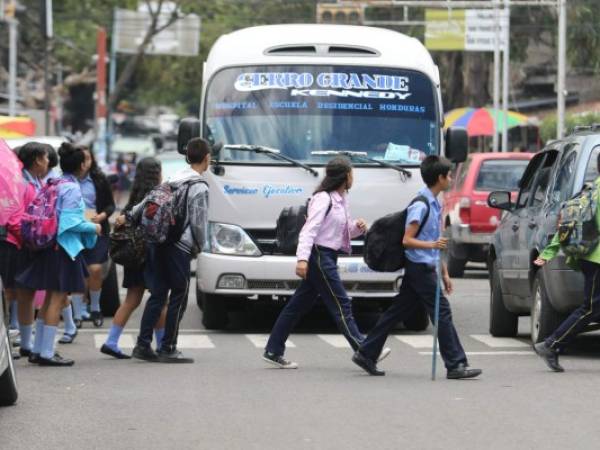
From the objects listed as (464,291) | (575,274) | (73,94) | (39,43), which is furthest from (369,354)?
(73,94)

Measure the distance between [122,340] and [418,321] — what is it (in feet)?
9.35

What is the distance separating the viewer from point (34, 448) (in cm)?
834

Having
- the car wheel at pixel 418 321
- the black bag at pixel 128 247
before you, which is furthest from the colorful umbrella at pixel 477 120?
the black bag at pixel 128 247

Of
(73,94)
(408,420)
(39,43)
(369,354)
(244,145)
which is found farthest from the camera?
(73,94)

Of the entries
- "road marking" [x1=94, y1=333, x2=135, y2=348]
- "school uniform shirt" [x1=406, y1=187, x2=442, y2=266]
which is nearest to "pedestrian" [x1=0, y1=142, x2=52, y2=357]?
"road marking" [x1=94, y1=333, x2=135, y2=348]

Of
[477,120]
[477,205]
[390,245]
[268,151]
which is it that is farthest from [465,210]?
[477,120]

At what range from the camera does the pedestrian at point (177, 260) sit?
12.0 metres

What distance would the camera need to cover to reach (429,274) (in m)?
11.2

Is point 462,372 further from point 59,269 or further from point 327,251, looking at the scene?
point 59,269

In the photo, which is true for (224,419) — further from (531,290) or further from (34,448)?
(531,290)

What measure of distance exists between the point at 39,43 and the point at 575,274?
45461 mm

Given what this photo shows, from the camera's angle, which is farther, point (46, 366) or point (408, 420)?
point (46, 366)

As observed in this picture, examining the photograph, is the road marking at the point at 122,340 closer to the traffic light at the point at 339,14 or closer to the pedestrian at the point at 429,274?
the pedestrian at the point at 429,274

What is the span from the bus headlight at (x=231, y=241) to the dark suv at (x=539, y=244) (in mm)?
2235
